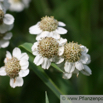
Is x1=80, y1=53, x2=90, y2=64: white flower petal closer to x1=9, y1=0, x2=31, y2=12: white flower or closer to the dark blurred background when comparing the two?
the dark blurred background

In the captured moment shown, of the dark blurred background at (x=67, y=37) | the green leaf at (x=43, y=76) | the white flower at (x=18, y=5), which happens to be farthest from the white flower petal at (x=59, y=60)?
the white flower at (x=18, y=5)

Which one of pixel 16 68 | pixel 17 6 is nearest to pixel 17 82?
pixel 16 68

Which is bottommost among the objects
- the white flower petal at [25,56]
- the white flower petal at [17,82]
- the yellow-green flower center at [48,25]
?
the white flower petal at [17,82]

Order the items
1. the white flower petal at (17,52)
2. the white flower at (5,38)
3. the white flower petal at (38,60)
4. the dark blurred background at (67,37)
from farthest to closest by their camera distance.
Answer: the dark blurred background at (67,37) → the white flower at (5,38) → the white flower petal at (17,52) → the white flower petal at (38,60)

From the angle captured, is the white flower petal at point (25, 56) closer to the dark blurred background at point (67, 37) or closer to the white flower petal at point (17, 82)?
the white flower petal at point (17, 82)

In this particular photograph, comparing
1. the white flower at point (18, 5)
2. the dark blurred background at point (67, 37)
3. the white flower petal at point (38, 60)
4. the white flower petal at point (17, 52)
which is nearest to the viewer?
the white flower petal at point (38, 60)

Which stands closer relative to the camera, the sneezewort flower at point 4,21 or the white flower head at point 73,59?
the white flower head at point 73,59

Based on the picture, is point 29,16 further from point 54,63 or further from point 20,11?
point 54,63

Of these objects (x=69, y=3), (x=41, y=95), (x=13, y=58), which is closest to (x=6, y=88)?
(x=41, y=95)
